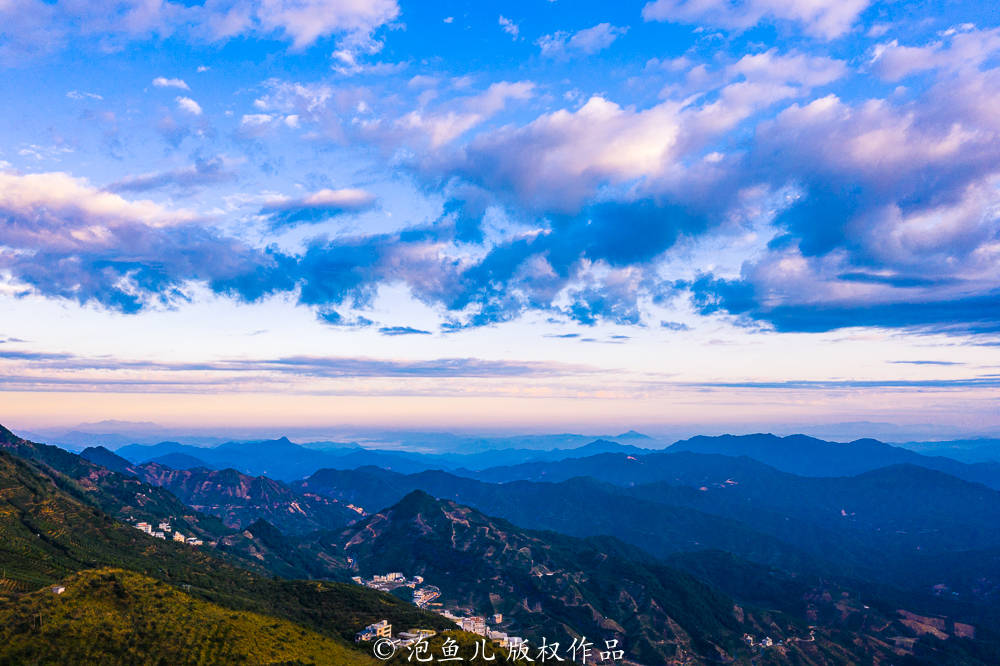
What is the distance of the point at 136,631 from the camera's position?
116 meters

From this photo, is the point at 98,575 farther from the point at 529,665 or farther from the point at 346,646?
the point at 529,665

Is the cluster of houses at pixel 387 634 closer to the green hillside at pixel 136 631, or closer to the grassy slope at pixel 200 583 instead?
the grassy slope at pixel 200 583

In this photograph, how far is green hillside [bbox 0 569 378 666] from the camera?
10625 cm

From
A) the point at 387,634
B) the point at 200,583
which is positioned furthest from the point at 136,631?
the point at 200,583

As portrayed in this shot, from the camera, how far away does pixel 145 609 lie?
12369 cm

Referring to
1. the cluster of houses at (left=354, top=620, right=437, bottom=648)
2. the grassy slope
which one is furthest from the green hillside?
the grassy slope

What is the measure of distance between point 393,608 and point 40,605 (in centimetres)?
10488

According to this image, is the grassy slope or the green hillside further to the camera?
the grassy slope

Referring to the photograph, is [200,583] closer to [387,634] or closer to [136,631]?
[387,634]

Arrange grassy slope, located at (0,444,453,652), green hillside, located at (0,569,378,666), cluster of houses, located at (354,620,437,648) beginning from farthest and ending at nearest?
grassy slope, located at (0,444,453,652), cluster of houses, located at (354,620,437,648), green hillside, located at (0,569,378,666)

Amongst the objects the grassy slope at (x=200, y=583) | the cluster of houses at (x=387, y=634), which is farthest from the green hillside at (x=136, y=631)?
the grassy slope at (x=200, y=583)

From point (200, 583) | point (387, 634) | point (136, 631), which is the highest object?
point (136, 631)

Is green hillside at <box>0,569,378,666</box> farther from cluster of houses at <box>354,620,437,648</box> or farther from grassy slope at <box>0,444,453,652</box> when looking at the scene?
grassy slope at <box>0,444,453,652</box>

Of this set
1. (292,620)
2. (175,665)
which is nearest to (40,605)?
(175,665)
